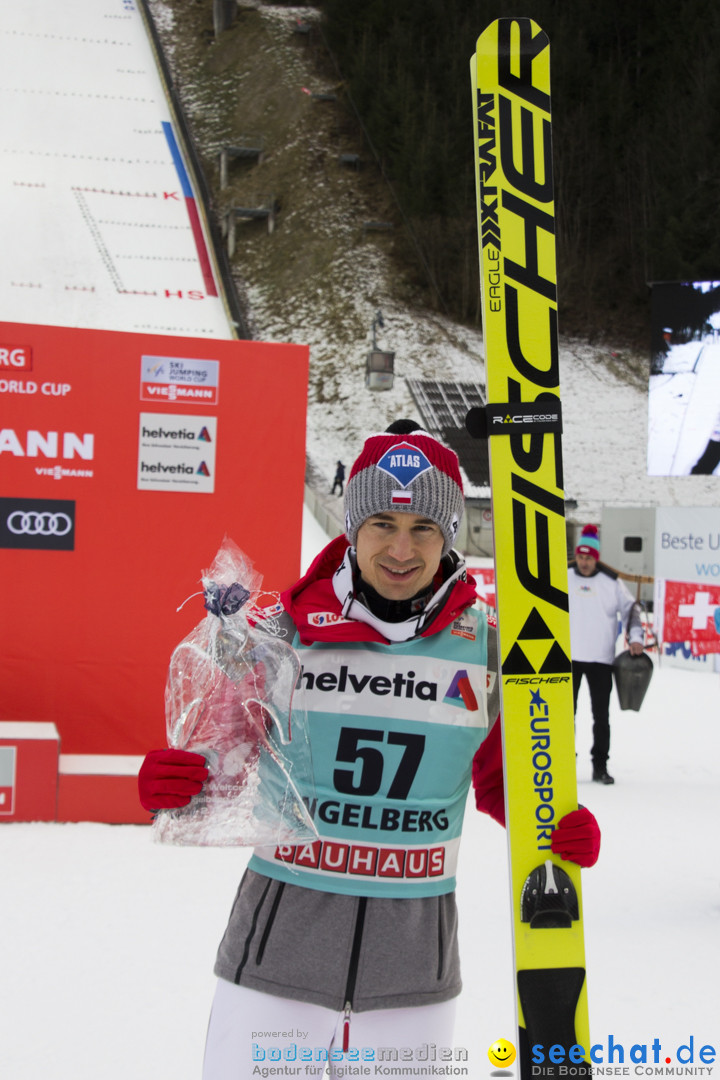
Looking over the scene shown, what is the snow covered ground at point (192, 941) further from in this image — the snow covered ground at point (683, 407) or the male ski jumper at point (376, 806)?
the snow covered ground at point (683, 407)

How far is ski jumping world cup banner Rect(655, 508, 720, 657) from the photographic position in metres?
10.8

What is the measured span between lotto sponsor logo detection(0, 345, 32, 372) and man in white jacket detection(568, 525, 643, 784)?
11.0 ft

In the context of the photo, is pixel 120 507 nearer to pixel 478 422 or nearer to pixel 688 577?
pixel 478 422

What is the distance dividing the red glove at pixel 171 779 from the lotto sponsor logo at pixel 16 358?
4215mm

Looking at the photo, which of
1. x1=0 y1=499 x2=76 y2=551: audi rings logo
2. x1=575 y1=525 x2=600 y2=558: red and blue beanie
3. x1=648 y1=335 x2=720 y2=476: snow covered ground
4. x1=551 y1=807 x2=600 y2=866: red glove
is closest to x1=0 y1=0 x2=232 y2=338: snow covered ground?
x1=648 y1=335 x2=720 y2=476: snow covered ground

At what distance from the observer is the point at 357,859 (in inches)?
60.7

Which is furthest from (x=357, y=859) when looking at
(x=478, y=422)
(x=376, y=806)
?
(x=478, y=422)

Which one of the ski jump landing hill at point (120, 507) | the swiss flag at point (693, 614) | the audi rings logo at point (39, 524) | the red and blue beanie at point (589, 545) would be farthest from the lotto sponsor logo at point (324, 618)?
the swiss flag at point (693, 614)

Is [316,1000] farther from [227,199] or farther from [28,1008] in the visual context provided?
[227,199]

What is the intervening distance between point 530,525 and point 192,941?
2368mm

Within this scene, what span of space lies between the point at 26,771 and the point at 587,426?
2370cm

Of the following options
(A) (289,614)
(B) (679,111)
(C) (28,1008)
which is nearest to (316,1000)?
(A) (289,614)

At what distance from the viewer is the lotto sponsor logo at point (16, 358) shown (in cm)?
522

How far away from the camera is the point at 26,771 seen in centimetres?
484
